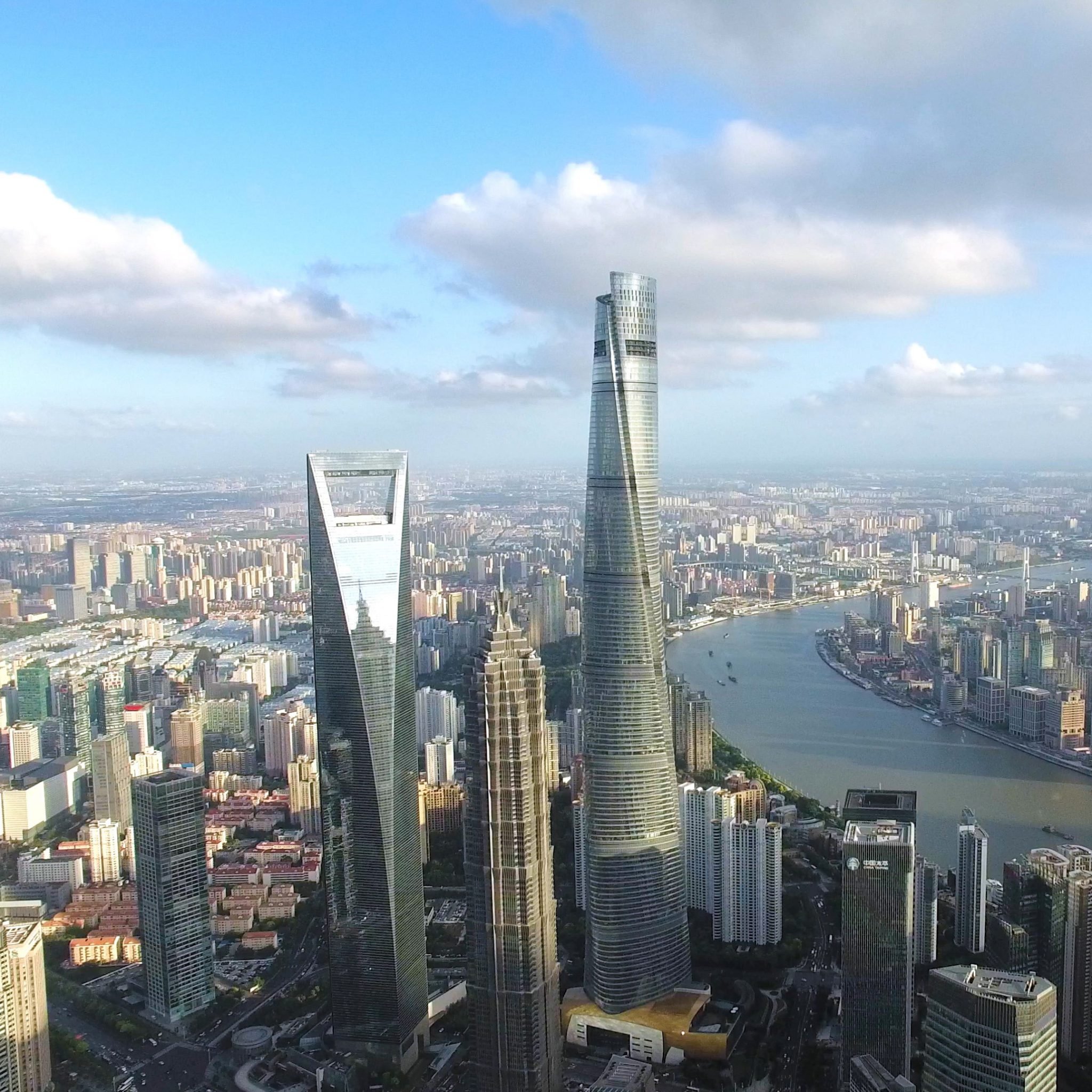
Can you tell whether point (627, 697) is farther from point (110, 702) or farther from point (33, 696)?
point (33, 696)

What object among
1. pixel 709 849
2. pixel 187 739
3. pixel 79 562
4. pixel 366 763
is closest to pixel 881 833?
pixel 709 849

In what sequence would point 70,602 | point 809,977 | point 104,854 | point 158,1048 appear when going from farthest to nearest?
1. point 70,602
2. point 104,854
3. point 809,977
4. point 158,1048

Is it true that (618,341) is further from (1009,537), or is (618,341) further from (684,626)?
(1009,537)

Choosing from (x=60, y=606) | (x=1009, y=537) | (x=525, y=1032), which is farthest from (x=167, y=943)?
(x=1009, y=537)

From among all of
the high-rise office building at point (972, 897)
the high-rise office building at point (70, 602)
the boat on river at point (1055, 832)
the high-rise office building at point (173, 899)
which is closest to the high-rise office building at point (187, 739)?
the high-rise office building at point (70, 602)

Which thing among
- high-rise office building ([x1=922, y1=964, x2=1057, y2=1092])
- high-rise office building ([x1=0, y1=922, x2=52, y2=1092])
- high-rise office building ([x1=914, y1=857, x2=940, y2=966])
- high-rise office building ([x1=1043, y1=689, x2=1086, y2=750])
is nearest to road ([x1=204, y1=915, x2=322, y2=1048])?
Result: high-rise office building ([x1=0, y1=922, x2=52, y2=1092])

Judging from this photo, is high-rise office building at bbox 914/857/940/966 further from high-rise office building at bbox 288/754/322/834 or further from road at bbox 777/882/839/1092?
high-rise office building at bbox 288/754/322/834
